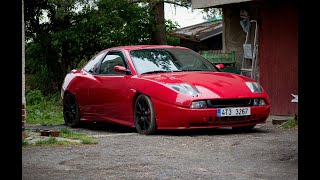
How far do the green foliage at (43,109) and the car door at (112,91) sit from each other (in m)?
2.20

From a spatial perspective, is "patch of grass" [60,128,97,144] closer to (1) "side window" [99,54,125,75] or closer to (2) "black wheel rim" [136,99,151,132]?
(2) "black wheel rim" [136,99,151,132]

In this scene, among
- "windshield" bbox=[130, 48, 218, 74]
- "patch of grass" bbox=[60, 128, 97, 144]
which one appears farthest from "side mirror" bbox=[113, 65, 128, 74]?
"patch of grass" bbox=[60, 128, 97, 144]

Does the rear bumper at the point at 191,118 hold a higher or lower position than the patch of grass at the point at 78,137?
higher

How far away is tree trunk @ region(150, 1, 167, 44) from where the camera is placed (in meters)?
22.4

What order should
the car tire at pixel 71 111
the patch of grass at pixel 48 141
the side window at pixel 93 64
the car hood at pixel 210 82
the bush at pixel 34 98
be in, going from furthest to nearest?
the bush at pixel 34 98
the car tire at pixel 71 111
the side window at pixel 93 64
the car hood at pixel 210 82
the patch of grass at pixel 48 141

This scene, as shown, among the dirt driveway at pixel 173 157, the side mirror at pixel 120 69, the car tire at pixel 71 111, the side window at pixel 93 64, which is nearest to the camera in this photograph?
the dirt driveway at pixel 173 157

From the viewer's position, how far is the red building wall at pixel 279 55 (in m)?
14.4

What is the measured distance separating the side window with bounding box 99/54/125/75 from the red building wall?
4.28m

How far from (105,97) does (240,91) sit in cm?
241

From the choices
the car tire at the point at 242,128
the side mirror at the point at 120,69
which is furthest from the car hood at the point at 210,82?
the car tire at the point at 242,128

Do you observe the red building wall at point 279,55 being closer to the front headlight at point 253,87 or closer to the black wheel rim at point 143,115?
the front headlight at point 253,87

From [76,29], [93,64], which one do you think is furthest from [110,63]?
[76,29]

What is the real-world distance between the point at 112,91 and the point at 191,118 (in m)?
1.84
